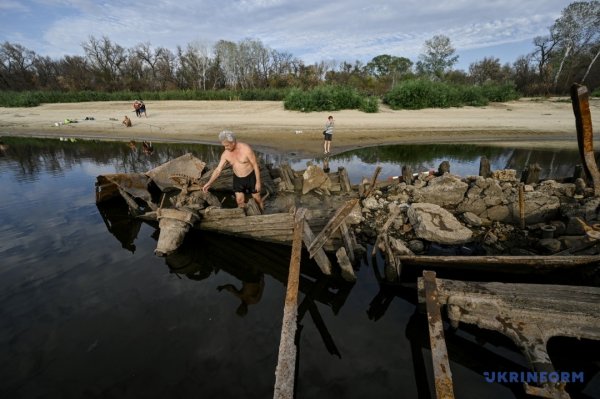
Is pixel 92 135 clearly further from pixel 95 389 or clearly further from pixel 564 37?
pixel 564 37

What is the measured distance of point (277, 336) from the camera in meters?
4.38

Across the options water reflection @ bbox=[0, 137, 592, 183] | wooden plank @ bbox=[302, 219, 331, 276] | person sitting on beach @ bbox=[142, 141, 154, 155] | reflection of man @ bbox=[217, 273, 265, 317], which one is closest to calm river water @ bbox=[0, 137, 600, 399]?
reflection of man @ bbox=[217, 273, 265, 317]

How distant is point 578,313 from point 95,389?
5.95m

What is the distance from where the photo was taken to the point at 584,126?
16.9ft

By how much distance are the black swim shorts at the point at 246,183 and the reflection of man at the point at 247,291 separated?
2.33m

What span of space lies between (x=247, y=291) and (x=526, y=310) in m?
4.31

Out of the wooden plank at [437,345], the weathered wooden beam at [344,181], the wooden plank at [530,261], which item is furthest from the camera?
the weathered wooden beam at [344,181]

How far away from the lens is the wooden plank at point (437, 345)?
7.93 ft

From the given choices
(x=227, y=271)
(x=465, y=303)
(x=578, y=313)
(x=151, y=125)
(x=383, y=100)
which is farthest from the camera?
(x=383, y=100)

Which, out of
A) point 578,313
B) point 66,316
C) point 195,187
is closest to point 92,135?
point 195,187

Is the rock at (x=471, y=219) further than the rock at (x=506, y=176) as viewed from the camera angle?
No

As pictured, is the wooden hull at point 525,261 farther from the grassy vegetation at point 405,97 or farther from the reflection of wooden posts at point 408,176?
the grassy vegetation at point 405,97

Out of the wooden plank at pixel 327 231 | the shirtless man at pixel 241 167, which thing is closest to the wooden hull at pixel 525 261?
the wooden plank at pixel 327 231

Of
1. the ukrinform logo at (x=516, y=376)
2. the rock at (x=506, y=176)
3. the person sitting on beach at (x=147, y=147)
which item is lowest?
the ukrinform logo at (x=516, y=376)
